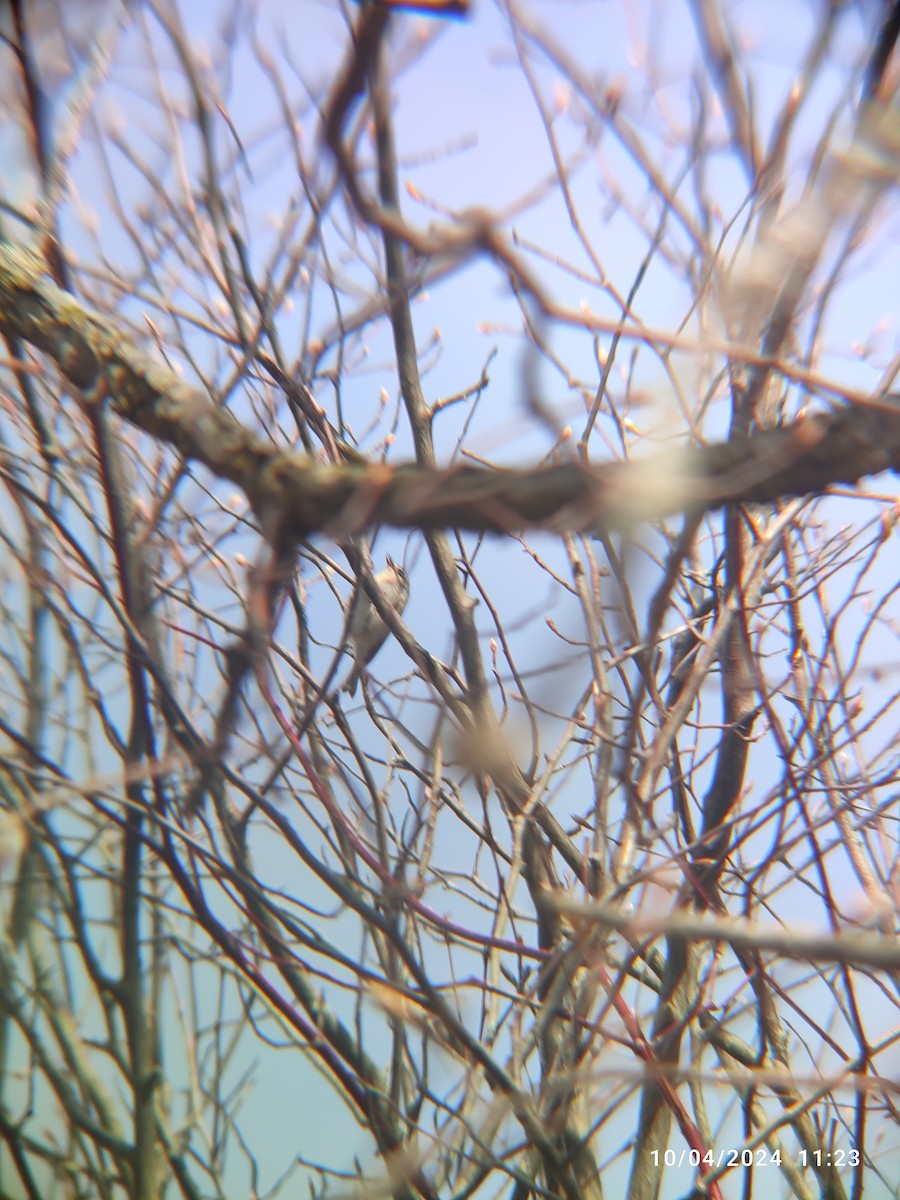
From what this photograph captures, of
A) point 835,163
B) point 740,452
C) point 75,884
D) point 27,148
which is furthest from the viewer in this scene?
point 75,884

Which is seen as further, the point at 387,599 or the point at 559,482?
the point at 387,599

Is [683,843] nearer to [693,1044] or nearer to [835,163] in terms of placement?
[693,1044]

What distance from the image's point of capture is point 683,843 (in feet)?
3.96

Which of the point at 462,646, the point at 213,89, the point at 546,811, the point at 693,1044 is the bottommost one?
the point at 693,1044

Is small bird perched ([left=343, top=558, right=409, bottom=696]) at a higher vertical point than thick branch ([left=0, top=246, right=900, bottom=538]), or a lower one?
higher

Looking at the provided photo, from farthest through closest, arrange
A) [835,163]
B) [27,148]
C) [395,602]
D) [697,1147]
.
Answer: [395,602]
[27,148]
[697,1147]
[835,163]

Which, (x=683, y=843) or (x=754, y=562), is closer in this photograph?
(x=754, y=562)

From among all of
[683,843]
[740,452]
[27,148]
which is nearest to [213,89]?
[27,148]

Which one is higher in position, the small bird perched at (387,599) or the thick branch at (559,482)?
the small bird perched at (387,599)

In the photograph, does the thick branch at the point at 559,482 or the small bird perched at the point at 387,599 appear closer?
the thick branch at the point at 559,482

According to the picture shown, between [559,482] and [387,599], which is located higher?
[387,599]

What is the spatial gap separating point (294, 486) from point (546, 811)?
2.34 ft

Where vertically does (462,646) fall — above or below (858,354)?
below

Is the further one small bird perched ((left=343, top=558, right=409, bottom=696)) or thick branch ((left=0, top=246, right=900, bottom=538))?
small bird perched ((left=343, top=558, right=409, bottom=696))
